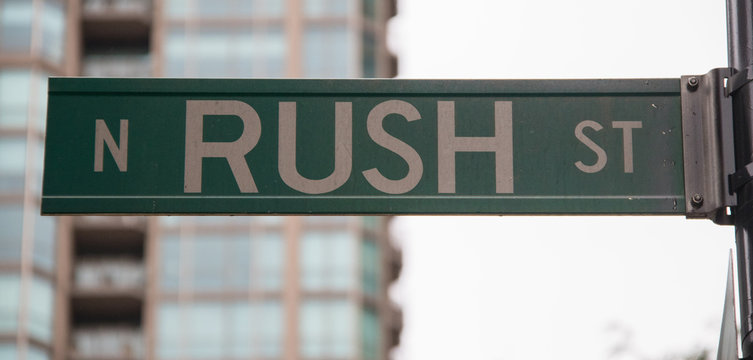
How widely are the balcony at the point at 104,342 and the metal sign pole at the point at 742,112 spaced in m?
42.5

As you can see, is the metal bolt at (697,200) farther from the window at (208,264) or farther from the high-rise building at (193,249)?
the window at (208,264)

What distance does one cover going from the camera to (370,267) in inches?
1781

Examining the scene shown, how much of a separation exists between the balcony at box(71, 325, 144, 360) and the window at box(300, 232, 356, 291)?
597 cm

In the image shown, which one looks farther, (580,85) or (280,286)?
(280,286)

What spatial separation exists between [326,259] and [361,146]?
39.6 m

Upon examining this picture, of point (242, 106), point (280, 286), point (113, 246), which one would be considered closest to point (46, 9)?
point (113, 246)

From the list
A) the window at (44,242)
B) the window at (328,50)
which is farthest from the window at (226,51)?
the window at (44,242)

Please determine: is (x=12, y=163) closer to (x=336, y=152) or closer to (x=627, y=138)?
(x=336, y=152)

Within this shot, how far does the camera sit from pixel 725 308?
4406 millimetres

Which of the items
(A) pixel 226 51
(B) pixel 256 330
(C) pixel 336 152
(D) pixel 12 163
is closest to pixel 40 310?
(D) pixel 12 163

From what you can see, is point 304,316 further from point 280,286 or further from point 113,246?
point 113,246

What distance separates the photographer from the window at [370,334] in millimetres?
44250

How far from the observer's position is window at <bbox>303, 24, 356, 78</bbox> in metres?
45.3

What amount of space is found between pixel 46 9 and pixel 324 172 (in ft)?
140
